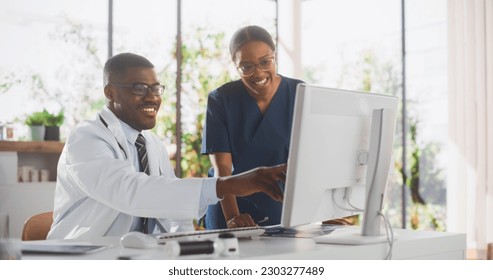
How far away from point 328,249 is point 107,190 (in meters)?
0.71

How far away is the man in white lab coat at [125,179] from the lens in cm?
Result: 186

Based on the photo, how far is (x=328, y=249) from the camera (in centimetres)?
160

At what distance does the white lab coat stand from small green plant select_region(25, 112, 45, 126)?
8.53 ft

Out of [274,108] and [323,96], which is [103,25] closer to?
[274,108]

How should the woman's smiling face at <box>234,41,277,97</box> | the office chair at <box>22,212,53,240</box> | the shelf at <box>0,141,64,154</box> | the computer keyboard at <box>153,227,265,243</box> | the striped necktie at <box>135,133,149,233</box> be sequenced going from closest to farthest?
the computer keyboard at <box>153,227,265,243</box> → the office chair at <box>22,212,53,240</box> → the striped necktie at <box>135,133,149,233</box> → the woman's smiling face at <box>234,41,277,97</box> → the shelf at <box>0,141,64,154</box>

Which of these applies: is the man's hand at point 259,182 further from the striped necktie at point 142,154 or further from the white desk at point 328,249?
the striped necktie at point 142,154

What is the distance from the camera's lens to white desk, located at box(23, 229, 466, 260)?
1.49 metres

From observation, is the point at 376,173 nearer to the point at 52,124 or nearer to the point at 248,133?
the point at 248,133

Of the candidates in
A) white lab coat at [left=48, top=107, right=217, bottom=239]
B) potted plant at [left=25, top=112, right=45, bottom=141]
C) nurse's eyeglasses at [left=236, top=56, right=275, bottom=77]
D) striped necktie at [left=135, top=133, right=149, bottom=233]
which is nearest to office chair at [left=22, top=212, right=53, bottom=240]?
white lab coat at [left=48, top=107, right=217, bottom=239]

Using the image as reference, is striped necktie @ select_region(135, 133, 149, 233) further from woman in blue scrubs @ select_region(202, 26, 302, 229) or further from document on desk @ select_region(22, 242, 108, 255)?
document on desk @ select_region(22, 242, 108, 255)

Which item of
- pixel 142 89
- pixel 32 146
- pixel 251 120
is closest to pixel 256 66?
pixel 251 120

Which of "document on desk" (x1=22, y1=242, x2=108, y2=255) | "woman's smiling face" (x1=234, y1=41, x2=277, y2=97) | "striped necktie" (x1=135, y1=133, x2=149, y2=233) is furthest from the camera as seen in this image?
"woman's smiling face" (x1=234, y1=41, x2=277, y2=97)

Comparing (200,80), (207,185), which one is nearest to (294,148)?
(207,185)
